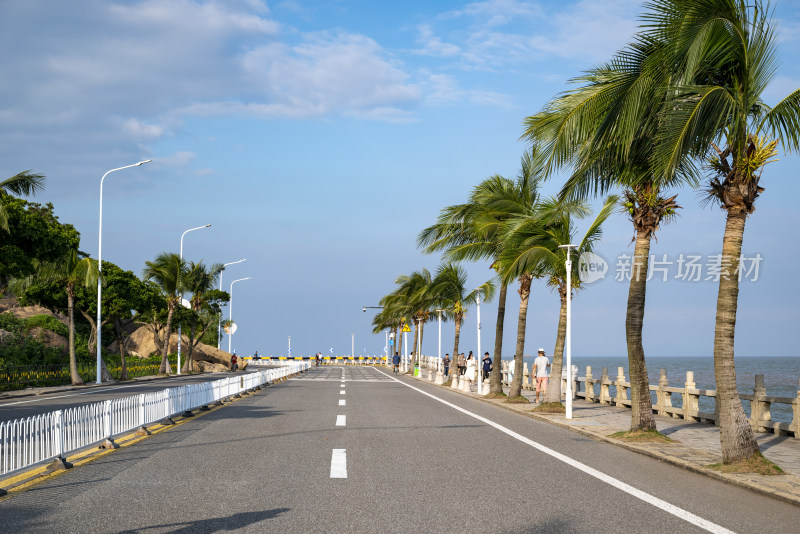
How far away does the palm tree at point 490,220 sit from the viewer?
2633 centimetres

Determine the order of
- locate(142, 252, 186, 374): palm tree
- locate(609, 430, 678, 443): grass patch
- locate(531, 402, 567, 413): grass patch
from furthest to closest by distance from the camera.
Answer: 1. locate(142, 252, 186, 374): palm tree
2. locate(531, 402, 567, 413): grass patch
3. locate(609, 430, 678, 443): grass patch

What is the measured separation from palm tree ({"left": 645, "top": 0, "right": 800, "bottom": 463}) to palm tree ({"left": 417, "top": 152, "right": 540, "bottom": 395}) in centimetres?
1243

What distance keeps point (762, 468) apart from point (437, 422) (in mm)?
8730

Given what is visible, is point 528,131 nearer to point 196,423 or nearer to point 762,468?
point 762,468

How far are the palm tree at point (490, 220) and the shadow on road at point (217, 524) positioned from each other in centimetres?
1723

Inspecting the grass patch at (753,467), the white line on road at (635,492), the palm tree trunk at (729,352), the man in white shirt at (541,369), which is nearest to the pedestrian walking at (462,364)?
the man in white shirt at (541,369)

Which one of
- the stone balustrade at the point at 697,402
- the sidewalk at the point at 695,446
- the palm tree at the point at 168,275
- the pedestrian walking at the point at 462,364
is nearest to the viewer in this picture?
the sidewalk at the point at 695,446

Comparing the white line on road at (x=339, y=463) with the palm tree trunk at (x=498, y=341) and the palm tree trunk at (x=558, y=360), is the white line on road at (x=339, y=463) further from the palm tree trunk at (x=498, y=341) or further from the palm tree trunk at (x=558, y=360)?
the palm tree trunk at (x=498, y=341)

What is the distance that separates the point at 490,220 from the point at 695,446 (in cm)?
1463

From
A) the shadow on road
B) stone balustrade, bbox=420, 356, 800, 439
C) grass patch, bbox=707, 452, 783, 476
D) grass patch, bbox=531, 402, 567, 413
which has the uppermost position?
the shadow on road

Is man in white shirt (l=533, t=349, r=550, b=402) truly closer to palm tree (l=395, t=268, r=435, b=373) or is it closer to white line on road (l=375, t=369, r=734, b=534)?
white line on road (l=375, t=369, r=734, b=534)

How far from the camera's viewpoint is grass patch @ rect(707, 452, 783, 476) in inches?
413

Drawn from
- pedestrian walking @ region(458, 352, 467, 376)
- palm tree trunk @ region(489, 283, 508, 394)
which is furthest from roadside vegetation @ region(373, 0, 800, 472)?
pedestrian walking @ region(458, 352, 467, 376)

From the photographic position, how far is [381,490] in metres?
8.66
